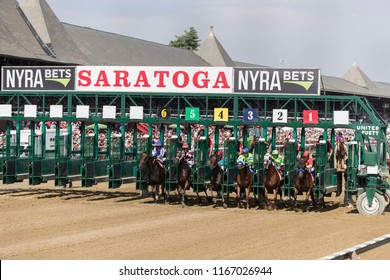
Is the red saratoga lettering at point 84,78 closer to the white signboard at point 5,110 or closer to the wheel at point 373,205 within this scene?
the white signboard at point 5,110

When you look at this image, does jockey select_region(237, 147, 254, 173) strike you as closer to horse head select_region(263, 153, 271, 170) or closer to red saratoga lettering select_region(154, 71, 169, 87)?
horse head select_region(263, 153, 271, 170)

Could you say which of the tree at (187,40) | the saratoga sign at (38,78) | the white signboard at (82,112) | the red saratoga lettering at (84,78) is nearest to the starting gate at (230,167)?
the white signboard at (82,112)

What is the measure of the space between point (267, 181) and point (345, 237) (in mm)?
4753

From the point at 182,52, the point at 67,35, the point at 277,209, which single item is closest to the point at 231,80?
the point at 277,209

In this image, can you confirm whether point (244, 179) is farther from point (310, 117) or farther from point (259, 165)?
point (310, 117)

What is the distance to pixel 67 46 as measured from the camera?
50031 millimetres

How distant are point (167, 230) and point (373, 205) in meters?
5.55

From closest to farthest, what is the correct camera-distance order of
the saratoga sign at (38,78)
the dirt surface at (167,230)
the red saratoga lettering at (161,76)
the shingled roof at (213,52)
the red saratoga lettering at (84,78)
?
1. the dirt surface at (167,230)
2. the red saratoga lettering at (161,76)
3. the red saratoga lettering at (84,78)
4. the saratoga sign at (38,78)
5. the shingled roof at (213,52)

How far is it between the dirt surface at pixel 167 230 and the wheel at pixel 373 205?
0.70ft

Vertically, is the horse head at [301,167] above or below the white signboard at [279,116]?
below

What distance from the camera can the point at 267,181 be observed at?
64.0ft

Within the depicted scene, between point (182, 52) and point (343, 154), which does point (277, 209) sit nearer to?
point (343, 154)

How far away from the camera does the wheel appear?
18.7 metres

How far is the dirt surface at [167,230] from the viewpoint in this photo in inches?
513
